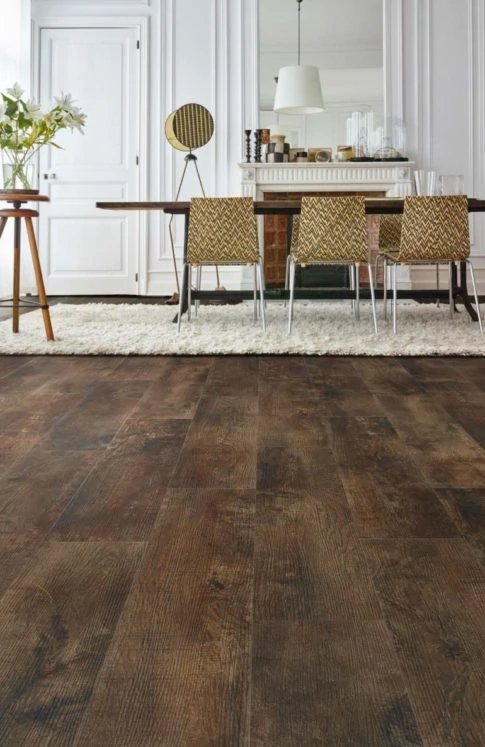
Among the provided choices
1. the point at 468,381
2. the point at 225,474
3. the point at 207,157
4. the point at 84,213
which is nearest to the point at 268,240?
the point at 207,157

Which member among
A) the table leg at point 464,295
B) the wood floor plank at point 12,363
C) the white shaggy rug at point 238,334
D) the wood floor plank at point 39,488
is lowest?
the wood floor plank at point 39,488

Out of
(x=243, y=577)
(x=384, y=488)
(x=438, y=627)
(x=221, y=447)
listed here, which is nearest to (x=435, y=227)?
(x=221, y=447)

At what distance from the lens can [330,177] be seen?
7395 mm

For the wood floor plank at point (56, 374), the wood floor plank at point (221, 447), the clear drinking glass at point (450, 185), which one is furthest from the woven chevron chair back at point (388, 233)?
the wood floor plank at point (221, 447)

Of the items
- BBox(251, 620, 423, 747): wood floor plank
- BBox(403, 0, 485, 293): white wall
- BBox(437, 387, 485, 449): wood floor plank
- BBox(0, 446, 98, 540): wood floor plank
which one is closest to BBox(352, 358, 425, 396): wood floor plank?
BBox(437, 387, 485, 449): wood floor plank

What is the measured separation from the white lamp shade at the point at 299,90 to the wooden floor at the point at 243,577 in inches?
206

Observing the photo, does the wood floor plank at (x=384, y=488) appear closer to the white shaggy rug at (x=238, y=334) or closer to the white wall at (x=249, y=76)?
the white shaggy rug at (x=238, y=334)

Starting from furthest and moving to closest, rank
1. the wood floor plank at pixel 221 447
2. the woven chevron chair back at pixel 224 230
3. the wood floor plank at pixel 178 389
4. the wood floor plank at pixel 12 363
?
the woven chevron chair back at pixel 224 230 < the wood floor plank at pixel 12 363 < the wood floor plank at pixel 178 389 < the wood floor plank at pixel 221 447

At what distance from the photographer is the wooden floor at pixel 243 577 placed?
89 cm

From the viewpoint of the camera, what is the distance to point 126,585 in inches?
49.0

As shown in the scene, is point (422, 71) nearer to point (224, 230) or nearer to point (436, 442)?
point (224, 230)

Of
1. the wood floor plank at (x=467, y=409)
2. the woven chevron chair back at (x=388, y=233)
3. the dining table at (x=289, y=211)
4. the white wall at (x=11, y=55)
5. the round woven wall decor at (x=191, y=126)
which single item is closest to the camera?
the wood floor plank at (x=467, y=409)

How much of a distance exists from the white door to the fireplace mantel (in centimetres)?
111

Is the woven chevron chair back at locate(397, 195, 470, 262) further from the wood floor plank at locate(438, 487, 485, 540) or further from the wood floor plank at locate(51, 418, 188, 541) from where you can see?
the wood floor plank at locate(438, 487, 485, 540)
